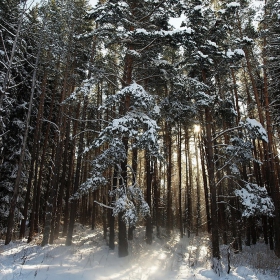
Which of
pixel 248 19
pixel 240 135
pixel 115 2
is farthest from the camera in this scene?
pixel 248 19

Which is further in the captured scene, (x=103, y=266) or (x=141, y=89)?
(x=141, y=89)

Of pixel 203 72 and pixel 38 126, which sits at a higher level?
pixel 203 72

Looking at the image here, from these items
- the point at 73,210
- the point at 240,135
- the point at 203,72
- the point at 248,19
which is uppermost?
the point at 248,19

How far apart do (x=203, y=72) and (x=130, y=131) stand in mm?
6592

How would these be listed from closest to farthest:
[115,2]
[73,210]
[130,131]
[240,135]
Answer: [130,131], [115,2], [240,135], [73,210]

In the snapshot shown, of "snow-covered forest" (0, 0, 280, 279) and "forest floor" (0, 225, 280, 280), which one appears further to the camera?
"snow-covered forest" (0, 0, 280, 279)

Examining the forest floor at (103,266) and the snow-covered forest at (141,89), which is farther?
the snow-covered forest at (141,89)

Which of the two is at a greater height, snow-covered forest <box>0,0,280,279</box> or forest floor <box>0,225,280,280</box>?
snow-covered forest <box>0,0,280,279</box>

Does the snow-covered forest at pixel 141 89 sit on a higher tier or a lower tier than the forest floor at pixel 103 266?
higher

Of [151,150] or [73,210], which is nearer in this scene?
[151,150]

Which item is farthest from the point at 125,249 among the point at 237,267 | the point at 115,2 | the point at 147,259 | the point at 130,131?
the point at 115,2

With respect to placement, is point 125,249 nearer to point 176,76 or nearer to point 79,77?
point 176,76

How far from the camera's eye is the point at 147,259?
1098 cm

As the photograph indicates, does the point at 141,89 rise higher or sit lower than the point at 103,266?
higher
